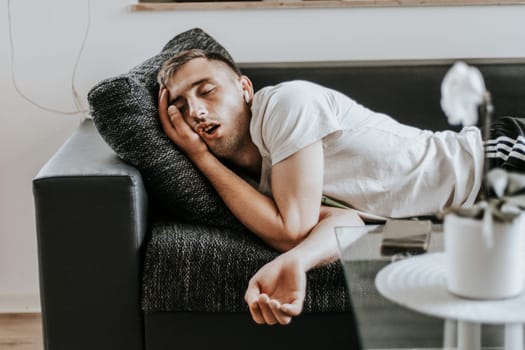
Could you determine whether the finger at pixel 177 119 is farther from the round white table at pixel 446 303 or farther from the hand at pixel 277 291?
the round white table at pixel 446 303

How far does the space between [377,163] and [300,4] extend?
2.43 feet

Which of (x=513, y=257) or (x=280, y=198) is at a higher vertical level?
(x=513, y=257)

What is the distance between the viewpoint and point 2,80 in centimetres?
272

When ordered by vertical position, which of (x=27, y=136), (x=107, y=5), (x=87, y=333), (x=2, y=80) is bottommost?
(x=87, y=333)

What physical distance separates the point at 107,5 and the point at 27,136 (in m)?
0.46

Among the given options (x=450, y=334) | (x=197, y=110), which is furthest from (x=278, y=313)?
(x=197, y=110)

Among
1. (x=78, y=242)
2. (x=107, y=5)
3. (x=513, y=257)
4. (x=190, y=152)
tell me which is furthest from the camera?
(x=107, y=5)

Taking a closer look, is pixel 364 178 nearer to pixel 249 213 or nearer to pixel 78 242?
pixel 249 213

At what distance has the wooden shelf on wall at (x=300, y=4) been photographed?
2.67m

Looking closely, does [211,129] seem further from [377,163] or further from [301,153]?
[377,163]

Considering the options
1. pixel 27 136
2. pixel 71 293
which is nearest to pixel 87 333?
pixel 71 293

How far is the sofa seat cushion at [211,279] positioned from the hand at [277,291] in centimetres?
9

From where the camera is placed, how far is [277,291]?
5.87ft

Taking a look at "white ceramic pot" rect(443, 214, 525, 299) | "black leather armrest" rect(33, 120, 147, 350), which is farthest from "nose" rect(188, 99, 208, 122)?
"white ceramic pot" rect(443, 214, 525, 299)
